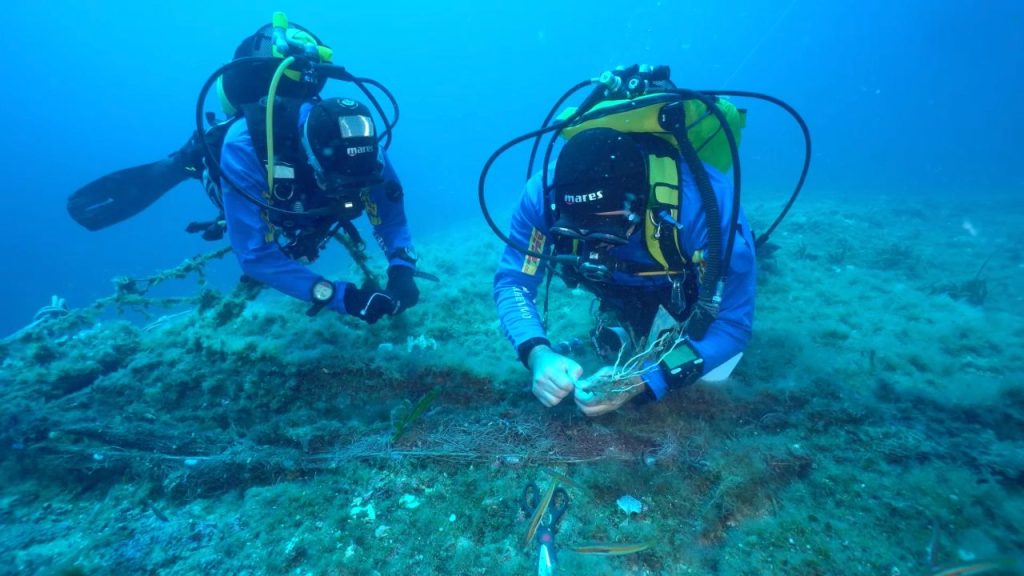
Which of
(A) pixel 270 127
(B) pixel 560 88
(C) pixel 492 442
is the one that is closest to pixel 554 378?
(C) pixel 492 442

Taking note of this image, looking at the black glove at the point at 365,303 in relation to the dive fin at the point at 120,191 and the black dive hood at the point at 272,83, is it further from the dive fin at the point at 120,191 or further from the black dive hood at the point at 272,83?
the dive fin at the point at 120,191

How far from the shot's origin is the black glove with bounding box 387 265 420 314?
15.2 ft

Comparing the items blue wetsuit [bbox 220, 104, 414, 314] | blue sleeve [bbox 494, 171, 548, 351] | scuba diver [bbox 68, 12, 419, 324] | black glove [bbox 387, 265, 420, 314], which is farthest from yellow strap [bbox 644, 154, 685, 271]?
blue wetsuit [bbox 220, 104, 414, 314]

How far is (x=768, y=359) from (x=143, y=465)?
4854 millimetres

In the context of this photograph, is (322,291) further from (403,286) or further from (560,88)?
(560,88)

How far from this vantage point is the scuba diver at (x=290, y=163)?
12.6 ft

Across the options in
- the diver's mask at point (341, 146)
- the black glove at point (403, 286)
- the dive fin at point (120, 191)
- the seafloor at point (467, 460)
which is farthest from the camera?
the dive fin at point (120, 191)

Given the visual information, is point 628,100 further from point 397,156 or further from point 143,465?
point 397,156

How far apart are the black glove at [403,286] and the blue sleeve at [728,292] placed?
3.13m

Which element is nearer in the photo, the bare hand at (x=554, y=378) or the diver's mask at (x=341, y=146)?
the bare hand at (x=554, y=378)

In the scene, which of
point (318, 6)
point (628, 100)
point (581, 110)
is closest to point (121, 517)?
point (581, 110)

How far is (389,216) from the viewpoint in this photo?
5344 mm

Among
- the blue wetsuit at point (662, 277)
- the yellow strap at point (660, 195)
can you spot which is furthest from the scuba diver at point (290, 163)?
the yellow strap at point (660, 195)

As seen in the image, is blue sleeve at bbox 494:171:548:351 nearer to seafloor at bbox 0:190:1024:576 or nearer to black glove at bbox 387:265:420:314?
seafloor at bbox 0:190:1024:576
